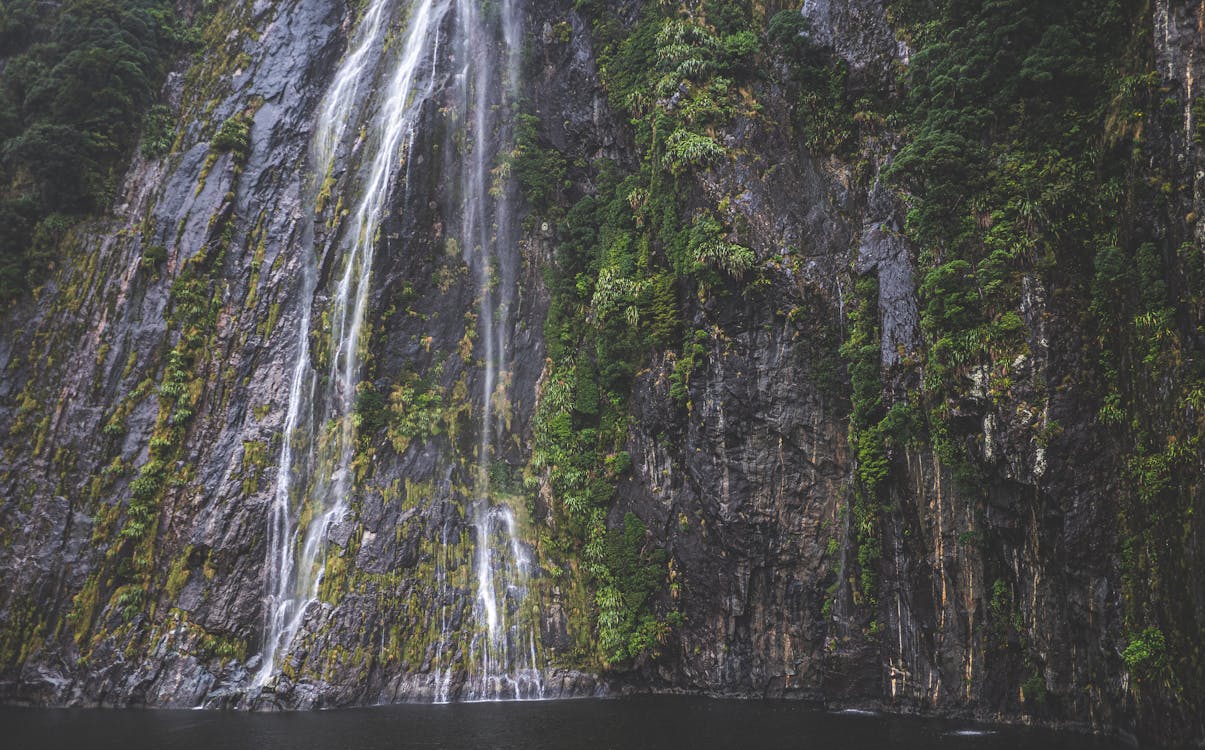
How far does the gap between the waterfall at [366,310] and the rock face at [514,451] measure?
23 centimetres

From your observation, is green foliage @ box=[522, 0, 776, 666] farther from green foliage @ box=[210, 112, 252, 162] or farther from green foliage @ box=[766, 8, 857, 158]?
green foliage @ box=[210, 112, 252, 162]

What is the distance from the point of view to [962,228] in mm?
18500

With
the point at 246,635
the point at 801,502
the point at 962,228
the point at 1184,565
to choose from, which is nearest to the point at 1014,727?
the point at 1184,565

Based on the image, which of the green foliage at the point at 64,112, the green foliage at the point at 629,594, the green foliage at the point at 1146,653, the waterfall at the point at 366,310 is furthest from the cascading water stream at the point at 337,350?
the green foliage at the point at 1146,653

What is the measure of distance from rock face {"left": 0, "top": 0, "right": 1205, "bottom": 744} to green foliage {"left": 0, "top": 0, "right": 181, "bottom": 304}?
1.33m

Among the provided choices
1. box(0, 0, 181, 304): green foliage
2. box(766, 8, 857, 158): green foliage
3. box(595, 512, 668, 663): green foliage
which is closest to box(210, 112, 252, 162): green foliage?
box(0, 0, 181, 304): green foliage

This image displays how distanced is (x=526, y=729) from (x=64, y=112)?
3011 centimetres

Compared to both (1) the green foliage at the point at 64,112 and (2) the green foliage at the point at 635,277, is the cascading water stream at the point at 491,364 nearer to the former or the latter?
(2) the green foliage at the point at 635,277

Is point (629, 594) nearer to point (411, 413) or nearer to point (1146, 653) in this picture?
point (411, 413)

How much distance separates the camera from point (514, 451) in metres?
27.3

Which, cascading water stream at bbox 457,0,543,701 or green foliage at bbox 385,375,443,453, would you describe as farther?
green foliage at bbox 385,375,443,453

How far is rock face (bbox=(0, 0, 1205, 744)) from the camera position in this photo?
16.8 meters

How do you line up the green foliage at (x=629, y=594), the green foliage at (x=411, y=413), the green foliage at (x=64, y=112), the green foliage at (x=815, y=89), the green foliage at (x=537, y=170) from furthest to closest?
the green foliage at (x=537, y=170) < the green foliage at (x=64, y=112) < the green foliage at (x=411, y=413) < the green foliage at (x=815, y=89) < the green foliage at (x=629, y=594)

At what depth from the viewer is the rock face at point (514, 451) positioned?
1677 centimetres
